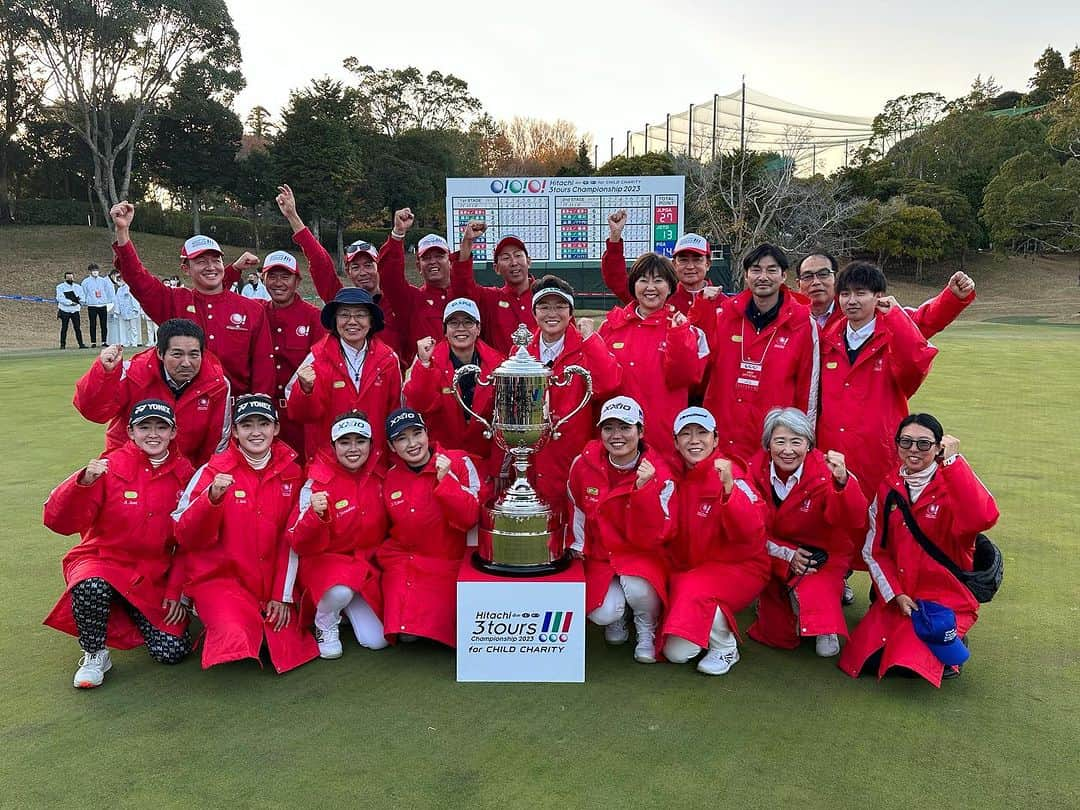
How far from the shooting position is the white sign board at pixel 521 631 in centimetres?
354

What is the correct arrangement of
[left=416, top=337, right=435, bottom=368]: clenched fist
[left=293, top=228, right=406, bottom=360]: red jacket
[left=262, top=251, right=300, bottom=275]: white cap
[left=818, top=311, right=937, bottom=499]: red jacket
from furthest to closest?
[left=293, top=228, right=406, bottom=360]: red jacket
[left=262, top=251, right=300, bottom=275]: white cap
[left=416, top=337, right=435, bottom=368]: clenched fist
[left=818, top=311, right=937, bottom=499]: red jacket

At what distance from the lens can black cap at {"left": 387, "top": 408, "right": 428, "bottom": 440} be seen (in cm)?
395

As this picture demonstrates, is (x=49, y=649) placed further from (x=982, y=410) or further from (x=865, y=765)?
(x=982, y=410)

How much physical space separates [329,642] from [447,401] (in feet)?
4.52

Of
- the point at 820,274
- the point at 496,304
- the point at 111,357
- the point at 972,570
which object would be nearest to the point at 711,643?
the point at 972,570

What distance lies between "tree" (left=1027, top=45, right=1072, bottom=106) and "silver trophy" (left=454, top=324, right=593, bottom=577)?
193 feet

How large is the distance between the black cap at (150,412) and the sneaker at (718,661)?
270 cm

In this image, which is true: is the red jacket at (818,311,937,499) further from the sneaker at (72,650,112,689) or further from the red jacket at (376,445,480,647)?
the sneaker at (72,650,112,689)

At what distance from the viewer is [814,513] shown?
3873mm

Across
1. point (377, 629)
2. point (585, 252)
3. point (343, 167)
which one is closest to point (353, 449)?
point (377, 629)

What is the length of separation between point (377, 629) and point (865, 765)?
2184mm

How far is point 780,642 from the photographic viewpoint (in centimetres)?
390

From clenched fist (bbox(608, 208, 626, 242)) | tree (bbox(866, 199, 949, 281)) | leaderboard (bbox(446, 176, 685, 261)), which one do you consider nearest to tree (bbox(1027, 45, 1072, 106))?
tree (bbox(866, 199, 949, 281))

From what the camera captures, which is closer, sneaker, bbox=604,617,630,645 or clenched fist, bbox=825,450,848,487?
clenched fist, bbox=825,450,848,487
